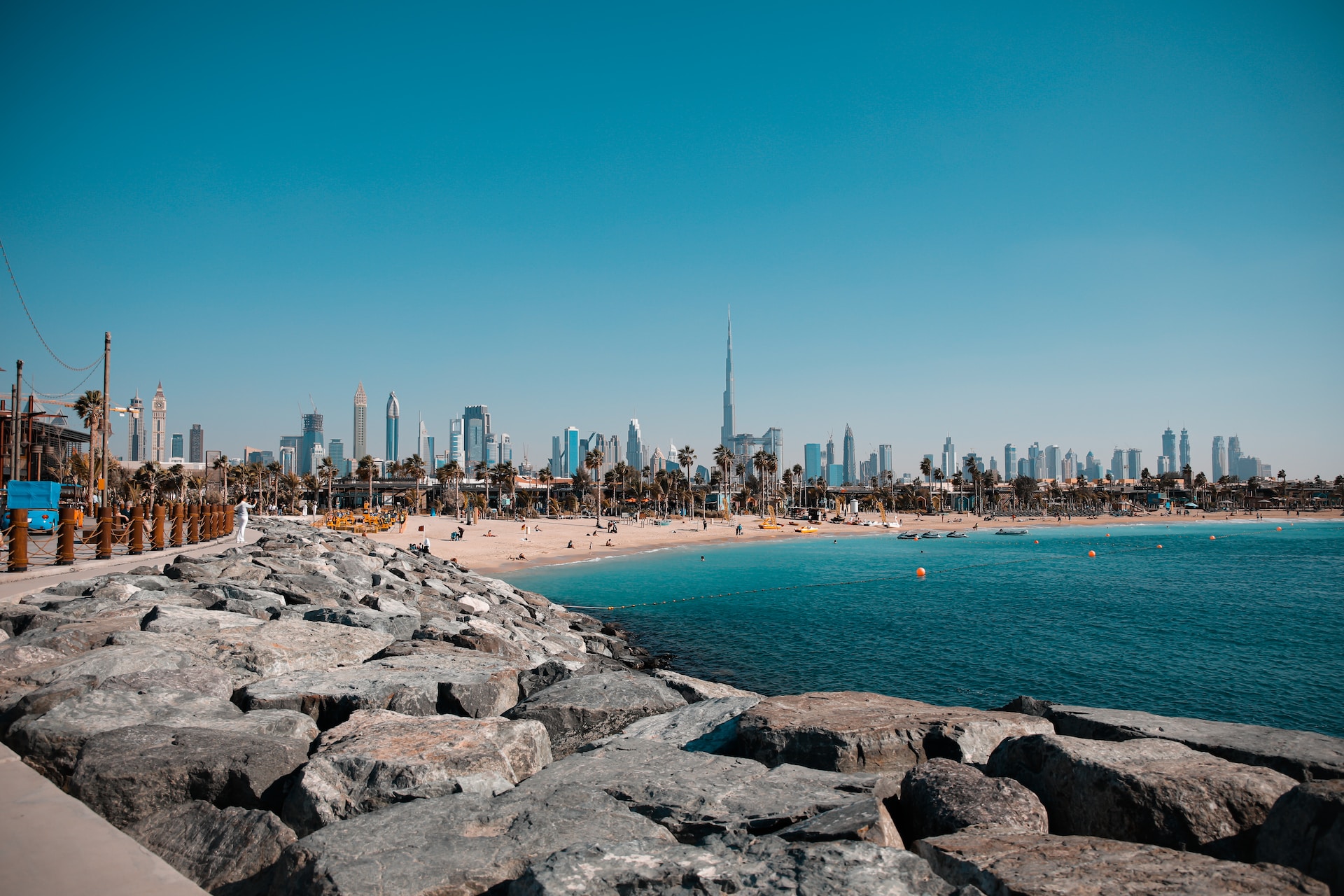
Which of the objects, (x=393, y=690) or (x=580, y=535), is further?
(x=580, y=535)

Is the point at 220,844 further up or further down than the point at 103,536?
further down

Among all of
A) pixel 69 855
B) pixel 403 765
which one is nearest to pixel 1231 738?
pixel 403 765

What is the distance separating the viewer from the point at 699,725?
7.23m

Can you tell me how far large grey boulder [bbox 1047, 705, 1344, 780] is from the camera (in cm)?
545

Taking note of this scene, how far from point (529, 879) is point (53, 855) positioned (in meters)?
2.69

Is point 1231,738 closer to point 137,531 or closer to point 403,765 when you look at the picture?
point 403,765

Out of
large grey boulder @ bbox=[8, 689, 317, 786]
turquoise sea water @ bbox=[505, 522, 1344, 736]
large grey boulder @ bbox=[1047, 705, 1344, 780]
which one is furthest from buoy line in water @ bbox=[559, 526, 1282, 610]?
large grey boulder @ bbox=[1047, 705, 1344, 780]

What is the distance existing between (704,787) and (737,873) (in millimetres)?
1428

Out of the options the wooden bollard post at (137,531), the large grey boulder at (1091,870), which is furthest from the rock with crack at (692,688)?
the wooden bollard post at (137,531)

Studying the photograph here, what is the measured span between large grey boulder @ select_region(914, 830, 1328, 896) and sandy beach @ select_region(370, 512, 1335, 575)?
40.6m

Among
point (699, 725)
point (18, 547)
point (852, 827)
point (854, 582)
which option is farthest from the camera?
point (854, 582)

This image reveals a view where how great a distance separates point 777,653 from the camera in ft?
72.1

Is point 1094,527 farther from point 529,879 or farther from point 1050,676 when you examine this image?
point 529,879

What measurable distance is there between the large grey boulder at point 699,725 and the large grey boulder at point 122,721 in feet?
10.2
